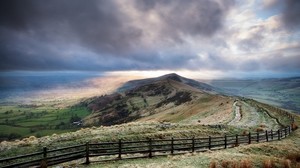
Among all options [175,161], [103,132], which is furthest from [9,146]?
[175,161]

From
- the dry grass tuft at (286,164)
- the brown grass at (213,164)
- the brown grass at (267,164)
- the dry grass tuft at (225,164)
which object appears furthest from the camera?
the dry grass tuft at (286,164)

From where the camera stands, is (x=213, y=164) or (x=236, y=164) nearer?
(x=213, y=164)

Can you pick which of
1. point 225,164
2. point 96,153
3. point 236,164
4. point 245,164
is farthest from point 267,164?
point 96,153

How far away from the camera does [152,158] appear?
29.2m

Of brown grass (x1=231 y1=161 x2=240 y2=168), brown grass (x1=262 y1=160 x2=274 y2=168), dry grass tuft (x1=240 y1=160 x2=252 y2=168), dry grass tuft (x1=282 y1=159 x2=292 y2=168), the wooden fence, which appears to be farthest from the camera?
dry grass tuft (x1=282 y1=159 x2=292 y2=168)

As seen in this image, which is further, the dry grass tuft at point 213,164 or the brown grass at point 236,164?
the brown grass at point 236,164

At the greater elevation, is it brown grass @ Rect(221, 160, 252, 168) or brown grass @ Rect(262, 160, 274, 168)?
brown grass @ Rect(221, 160, 252, 168)

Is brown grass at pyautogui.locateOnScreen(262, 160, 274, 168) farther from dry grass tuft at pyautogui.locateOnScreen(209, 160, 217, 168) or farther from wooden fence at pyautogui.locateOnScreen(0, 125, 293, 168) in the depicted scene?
wooden fence at pyautogui.locateOnScreen(0, 125, 293, 168)

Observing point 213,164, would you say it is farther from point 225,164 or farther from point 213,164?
point 225,164

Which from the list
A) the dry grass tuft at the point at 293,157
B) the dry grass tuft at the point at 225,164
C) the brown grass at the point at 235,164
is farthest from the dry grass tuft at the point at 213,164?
the dry grass tuft at the point at 293,157

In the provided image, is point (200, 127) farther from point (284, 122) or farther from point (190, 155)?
point (284, 122)

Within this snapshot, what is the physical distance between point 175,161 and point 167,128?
2195 centimetres

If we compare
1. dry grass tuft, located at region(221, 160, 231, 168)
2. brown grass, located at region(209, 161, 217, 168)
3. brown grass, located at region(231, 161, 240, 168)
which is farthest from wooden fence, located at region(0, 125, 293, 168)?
brown grass, located at region(231, 161, 240, 168)

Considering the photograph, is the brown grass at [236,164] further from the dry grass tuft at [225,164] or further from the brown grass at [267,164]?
the brown grass at [267,164]
